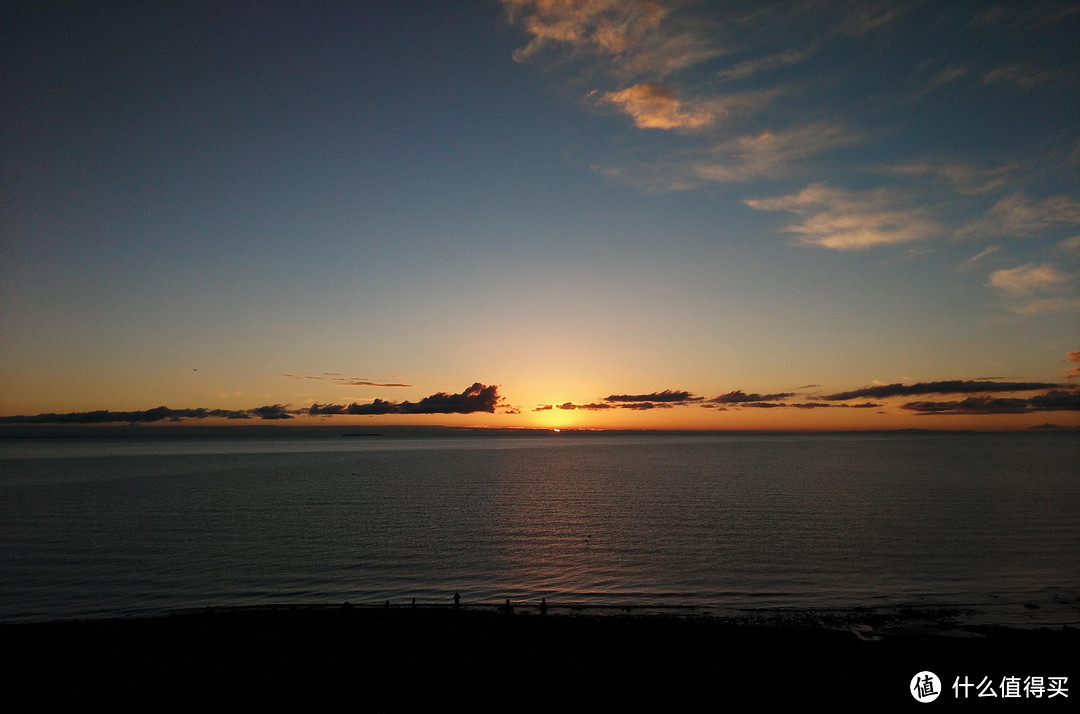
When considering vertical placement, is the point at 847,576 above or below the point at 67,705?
below

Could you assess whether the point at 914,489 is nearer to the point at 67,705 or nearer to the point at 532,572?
the point at 532,572

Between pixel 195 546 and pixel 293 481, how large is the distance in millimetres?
74528

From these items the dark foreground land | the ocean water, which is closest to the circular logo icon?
the dark foreground land

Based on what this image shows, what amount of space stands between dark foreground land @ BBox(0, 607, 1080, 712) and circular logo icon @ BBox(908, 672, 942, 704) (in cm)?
31

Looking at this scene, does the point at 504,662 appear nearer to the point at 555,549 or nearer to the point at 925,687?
the point at 925,687

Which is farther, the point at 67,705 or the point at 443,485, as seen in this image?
the point at 443,485

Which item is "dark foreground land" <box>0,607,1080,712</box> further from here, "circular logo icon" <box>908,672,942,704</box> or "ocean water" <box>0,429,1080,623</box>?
"ocean water" <box>0,429,1080,623</box>

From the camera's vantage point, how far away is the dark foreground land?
68.4 feet

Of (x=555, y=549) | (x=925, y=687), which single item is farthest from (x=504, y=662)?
(x=555, y=549)

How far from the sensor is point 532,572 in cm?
4356

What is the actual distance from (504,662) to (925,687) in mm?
16156

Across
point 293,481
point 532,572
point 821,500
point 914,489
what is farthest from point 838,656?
point 293,481

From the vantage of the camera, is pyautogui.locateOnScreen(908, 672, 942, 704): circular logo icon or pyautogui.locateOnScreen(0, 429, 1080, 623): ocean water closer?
Answer: pyautogui.locateOnScreen(908, 672, 942, 704): circular logo icon

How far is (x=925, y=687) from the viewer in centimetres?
2184
